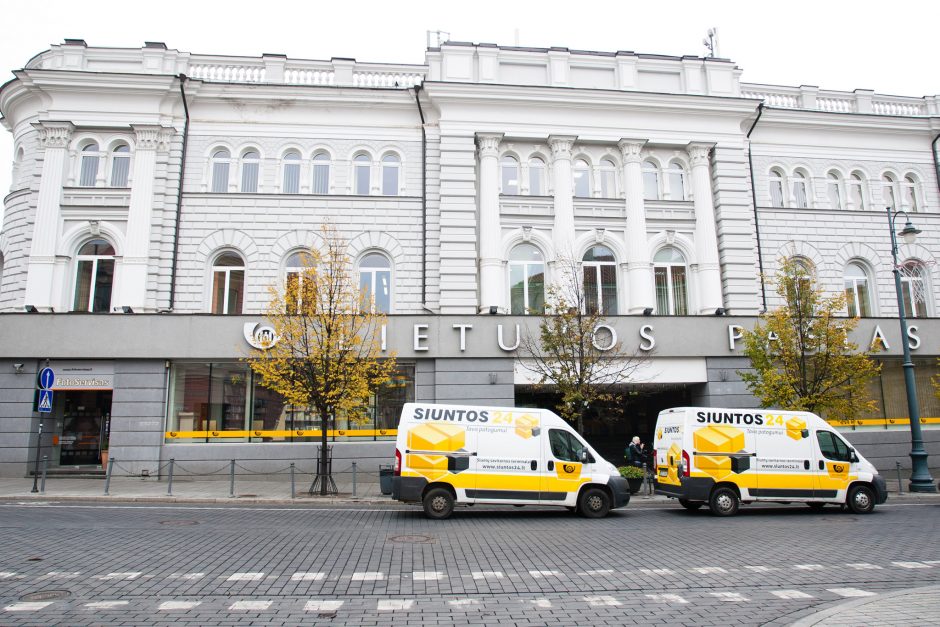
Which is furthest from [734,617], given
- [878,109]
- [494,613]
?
[878,109]

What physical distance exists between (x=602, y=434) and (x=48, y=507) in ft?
62.7

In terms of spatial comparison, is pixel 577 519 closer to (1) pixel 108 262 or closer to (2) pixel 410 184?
(2) pixel 410 184

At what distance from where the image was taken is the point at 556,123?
2456cm

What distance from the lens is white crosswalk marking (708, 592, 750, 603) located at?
24.5 ft

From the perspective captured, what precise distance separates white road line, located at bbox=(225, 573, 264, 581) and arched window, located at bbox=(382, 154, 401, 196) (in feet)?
58.2

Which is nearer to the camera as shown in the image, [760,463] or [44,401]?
[760,463]

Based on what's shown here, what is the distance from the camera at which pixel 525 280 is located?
24.0 metres

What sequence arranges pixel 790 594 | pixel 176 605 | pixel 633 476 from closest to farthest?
pixel 176 605
pixel 790 594
pixel 633 476

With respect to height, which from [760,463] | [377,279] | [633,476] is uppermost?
[377,279]

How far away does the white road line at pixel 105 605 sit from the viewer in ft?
22.8

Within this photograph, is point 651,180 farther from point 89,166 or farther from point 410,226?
point 89,166

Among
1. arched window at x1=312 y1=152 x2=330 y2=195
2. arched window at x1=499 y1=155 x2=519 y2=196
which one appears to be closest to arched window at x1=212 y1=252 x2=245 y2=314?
arched window at x1=312 y1=152 x2=330 y2=195

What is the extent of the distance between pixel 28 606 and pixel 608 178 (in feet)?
73.4

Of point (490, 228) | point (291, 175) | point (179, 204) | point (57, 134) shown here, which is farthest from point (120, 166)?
point (490, 228)
